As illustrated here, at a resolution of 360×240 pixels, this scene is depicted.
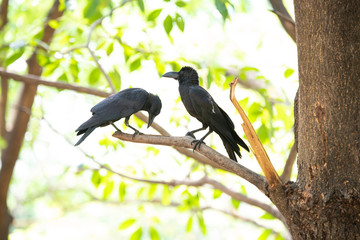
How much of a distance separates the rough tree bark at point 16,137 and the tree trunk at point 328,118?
340 centimetres

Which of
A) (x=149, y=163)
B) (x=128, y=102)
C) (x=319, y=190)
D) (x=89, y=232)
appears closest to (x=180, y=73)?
(x=128, y=102)

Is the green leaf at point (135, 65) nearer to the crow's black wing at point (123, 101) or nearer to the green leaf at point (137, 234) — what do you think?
the crow's black wing at point (123, 101)

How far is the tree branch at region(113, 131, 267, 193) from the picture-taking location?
88.3 inches

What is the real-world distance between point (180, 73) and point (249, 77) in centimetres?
181

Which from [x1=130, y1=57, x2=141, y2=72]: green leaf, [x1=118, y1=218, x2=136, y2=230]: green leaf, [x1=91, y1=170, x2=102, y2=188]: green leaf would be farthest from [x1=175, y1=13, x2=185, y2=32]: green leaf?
[x1=118, y1=218, x2=136, y2=230]: green leaf

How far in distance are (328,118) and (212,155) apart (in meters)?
0.65

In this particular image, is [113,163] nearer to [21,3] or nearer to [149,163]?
[149,163]

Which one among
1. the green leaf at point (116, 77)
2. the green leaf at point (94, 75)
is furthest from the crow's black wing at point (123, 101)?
the green leaf at point (94, 75)

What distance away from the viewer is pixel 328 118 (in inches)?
81.0

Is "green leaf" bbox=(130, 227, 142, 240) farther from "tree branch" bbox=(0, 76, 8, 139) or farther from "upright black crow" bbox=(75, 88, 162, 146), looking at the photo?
"tree branch" bbox=(0, 76, 8, 139)

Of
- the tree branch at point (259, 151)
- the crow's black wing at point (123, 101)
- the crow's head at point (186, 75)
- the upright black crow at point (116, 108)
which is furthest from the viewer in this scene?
the crow's head at point (186, 75)

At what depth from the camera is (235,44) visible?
720 cm

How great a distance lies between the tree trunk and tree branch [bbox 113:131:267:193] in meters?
0.21

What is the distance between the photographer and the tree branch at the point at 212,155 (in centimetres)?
224
